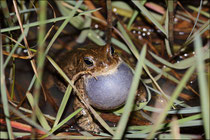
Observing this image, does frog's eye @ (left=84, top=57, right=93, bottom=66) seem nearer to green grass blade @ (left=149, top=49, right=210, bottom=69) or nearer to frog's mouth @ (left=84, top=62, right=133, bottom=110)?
frog's mouth @ (left=84, top=62, right=133, bottom=110)

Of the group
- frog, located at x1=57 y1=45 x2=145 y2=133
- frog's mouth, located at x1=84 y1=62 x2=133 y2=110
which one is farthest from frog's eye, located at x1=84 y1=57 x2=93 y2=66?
frog's mouth, located at x1=84 y1=62 x2=133 y2=110

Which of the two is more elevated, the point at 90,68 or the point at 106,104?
the point at 90,68

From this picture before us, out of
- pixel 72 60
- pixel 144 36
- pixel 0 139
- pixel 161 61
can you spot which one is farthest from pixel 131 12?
pixel 0 139

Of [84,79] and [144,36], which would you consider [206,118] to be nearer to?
[84,79]

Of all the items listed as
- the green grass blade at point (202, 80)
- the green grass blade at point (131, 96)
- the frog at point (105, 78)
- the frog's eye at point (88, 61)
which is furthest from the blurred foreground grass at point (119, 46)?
the green grass blade at point (202, 80)

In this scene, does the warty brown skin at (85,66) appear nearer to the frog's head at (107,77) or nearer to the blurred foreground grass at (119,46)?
the frog's head at (107,77)

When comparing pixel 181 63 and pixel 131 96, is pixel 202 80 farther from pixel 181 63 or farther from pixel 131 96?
pixel 181 63

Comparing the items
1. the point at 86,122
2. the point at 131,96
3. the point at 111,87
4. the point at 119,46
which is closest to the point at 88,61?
the point at 111,87
